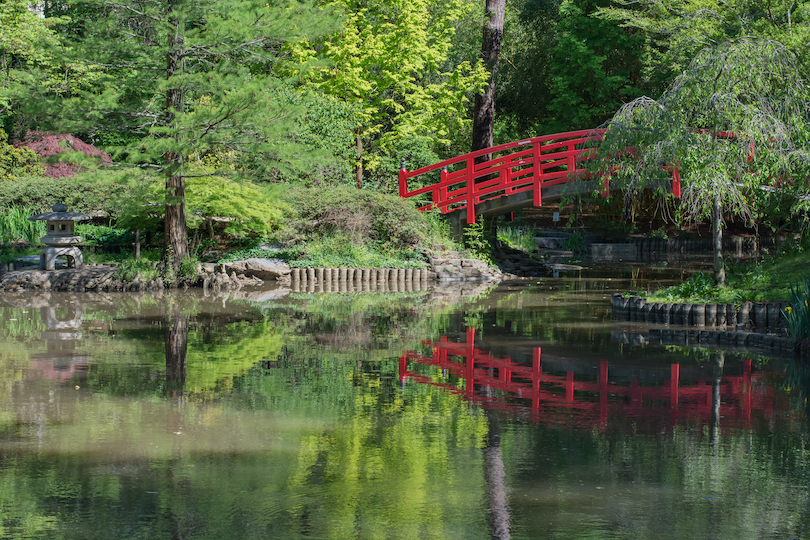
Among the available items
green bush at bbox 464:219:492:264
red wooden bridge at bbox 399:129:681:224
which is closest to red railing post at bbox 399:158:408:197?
red wooden bridge at bbox 399:129:681:224

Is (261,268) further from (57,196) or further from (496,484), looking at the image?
(496,484)

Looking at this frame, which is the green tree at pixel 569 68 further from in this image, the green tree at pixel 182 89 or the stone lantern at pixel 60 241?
the stone lantern at pixel 60 241

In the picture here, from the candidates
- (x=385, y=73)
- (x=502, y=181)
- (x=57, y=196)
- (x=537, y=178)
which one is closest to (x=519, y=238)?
(x=385, y=73)

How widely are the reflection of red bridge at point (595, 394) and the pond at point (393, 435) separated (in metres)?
0.04

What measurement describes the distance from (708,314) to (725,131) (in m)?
3.20

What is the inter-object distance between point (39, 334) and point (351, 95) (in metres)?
20.5

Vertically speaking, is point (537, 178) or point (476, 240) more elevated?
point (537, 178)

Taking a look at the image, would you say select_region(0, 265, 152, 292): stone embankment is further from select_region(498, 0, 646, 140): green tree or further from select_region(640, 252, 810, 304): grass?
select_region(498, 0, 646, 140): green tree

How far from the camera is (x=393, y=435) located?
847cm

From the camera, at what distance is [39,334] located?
14531mm

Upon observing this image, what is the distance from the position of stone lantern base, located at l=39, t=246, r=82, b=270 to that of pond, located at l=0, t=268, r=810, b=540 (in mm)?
8123

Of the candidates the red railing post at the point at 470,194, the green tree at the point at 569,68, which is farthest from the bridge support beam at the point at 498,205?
the green tree at the point at 569,68

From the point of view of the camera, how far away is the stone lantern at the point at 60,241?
23.5 metres

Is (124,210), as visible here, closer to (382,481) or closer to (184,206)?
(184,206)
